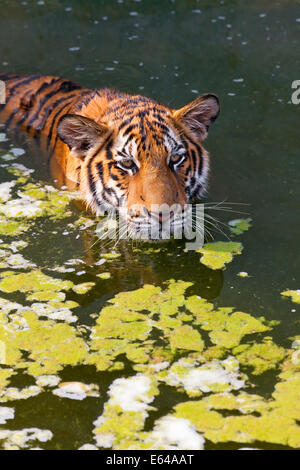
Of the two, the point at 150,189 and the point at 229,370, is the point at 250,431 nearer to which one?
the point at 229,370

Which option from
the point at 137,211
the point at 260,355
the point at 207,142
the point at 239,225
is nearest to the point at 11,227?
the point at 137,211

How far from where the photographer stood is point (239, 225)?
3.70 meters

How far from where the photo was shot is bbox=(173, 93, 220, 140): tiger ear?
3607mm

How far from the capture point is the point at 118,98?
3854 millimetres

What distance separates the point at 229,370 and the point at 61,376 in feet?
2.00

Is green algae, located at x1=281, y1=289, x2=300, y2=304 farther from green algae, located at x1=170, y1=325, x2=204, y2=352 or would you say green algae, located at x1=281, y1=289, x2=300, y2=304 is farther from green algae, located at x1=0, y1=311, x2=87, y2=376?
green algae, located at x1=0, y1=311, x2=87, y2=376

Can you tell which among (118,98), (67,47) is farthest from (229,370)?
(67,47)

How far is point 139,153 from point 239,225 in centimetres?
68

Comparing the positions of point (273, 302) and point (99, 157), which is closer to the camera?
point (273, 302)

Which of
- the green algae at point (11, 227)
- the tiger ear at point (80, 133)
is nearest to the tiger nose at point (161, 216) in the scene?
the tiger ear at point (80, 133)
